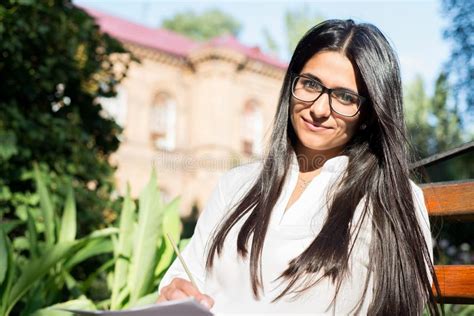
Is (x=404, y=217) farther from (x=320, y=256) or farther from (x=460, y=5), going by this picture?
(x=460, y=5)

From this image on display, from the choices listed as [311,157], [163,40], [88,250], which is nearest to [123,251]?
[88,250]

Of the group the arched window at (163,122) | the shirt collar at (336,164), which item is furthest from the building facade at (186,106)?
the shirt collar at (336,164)

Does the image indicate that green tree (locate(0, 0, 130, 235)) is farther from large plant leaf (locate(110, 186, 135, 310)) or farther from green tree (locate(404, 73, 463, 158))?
green tree (locate(404, 73, 463, 158))

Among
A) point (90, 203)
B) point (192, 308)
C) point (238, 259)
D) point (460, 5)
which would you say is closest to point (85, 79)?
point (90, 203)

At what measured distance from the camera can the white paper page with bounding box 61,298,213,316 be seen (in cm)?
130

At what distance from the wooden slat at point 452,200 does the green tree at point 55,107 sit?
2.08 meters

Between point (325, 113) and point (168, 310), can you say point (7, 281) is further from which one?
point (325, 113)

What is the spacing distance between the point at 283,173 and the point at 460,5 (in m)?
1.68

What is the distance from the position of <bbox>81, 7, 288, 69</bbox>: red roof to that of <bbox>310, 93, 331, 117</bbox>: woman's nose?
1850 centimetres

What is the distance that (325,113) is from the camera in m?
1.69

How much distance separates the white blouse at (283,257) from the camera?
1.60m

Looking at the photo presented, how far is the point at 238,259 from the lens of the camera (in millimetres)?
1701

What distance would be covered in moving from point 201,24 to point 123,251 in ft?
105

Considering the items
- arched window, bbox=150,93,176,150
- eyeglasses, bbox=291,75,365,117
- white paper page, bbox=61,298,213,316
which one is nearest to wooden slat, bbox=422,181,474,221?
eyeglasses, bbox=291,75,365,117
